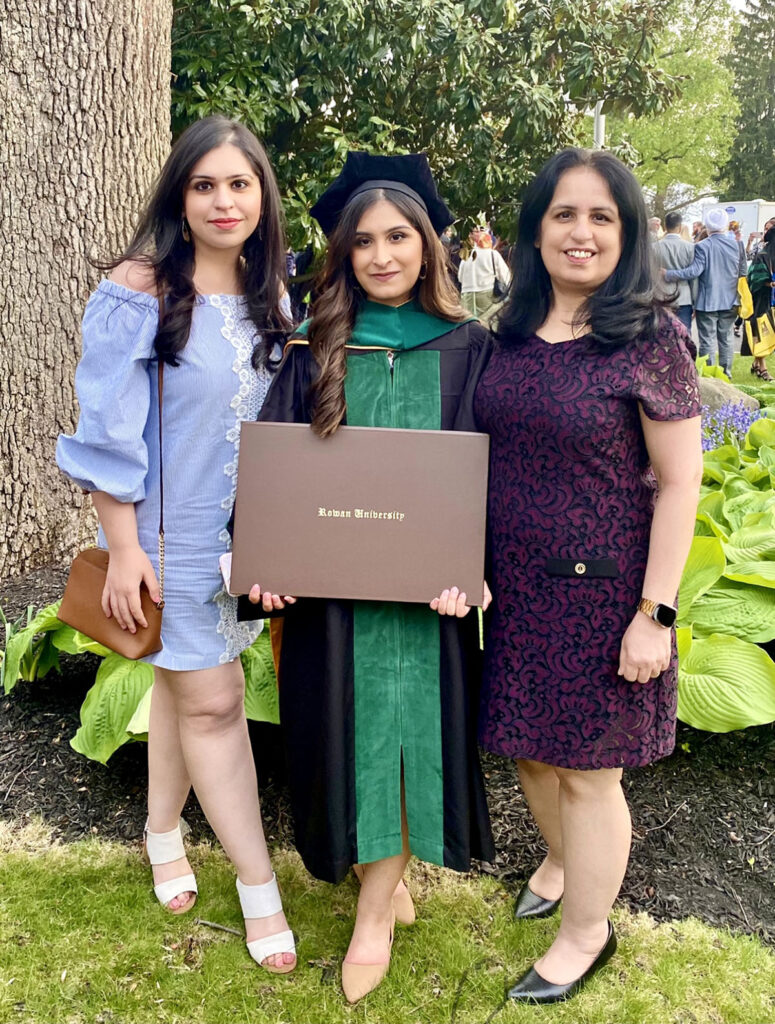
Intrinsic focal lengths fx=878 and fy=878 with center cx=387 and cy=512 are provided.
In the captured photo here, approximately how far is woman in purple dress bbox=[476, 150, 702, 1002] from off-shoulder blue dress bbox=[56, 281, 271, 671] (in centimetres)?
58

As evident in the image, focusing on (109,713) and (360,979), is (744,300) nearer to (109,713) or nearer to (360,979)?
(109,713)

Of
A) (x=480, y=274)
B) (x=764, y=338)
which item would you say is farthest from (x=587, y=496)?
(x=480, y=274)

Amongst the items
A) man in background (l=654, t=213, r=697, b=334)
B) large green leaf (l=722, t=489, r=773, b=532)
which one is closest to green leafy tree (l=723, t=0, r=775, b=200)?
man in background (l=654, t=213, r=697, b=334)

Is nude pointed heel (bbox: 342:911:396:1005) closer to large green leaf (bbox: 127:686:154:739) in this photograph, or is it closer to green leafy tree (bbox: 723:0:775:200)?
large green leaf (bbox: 127:686:154:739)

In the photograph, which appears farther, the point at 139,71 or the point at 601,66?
the point at 601,66

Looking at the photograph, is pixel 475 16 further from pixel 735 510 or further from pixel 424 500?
pixel 424 500

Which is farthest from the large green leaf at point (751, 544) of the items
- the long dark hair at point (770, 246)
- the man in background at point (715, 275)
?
the long dark hair at point (770, 246)

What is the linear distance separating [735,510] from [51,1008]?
115 inches

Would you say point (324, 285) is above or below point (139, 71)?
below

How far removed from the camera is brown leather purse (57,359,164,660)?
79.0 inches

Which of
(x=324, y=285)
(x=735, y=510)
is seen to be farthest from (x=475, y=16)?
(x=324, y=285)

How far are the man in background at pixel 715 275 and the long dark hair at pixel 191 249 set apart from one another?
8.34 metres

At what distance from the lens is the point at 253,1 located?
223 inches

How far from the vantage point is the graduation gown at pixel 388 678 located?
1.97m
